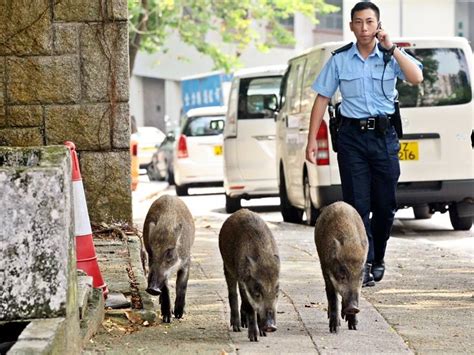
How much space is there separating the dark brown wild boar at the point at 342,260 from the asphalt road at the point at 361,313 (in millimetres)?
142

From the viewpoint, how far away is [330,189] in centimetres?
1466

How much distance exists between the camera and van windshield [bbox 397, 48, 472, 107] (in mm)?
14688

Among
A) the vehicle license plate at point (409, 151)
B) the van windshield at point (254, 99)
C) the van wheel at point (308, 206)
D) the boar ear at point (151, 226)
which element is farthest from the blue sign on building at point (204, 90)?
the boar ear at point (151, 226)

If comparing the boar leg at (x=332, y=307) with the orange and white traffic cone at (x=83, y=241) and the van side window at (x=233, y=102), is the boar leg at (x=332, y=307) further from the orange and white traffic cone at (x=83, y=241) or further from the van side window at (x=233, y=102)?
the van side window at (x=233, y=102)

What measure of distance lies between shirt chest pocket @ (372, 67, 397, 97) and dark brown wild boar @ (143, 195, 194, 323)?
216 centimetres

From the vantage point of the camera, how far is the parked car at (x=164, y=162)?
32.7 m

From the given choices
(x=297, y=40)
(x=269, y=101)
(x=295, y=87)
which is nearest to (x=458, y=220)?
(x=295, y=87)

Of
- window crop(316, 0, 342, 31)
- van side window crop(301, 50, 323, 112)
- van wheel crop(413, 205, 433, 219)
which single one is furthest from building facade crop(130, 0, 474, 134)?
van side window crop(301, 50, 323, 112)

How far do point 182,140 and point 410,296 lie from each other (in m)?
17.2

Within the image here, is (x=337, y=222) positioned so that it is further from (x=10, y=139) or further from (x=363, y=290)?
(x=10, y=139)

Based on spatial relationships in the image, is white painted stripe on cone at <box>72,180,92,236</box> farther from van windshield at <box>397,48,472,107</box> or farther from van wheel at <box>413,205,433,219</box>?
van wheel at <box>413,205,433,219</box>

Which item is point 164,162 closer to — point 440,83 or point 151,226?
point 440,83

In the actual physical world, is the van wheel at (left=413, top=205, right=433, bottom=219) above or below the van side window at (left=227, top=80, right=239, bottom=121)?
below

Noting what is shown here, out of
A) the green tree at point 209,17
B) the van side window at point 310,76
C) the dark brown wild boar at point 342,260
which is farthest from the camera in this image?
the green tree at point 209,17
